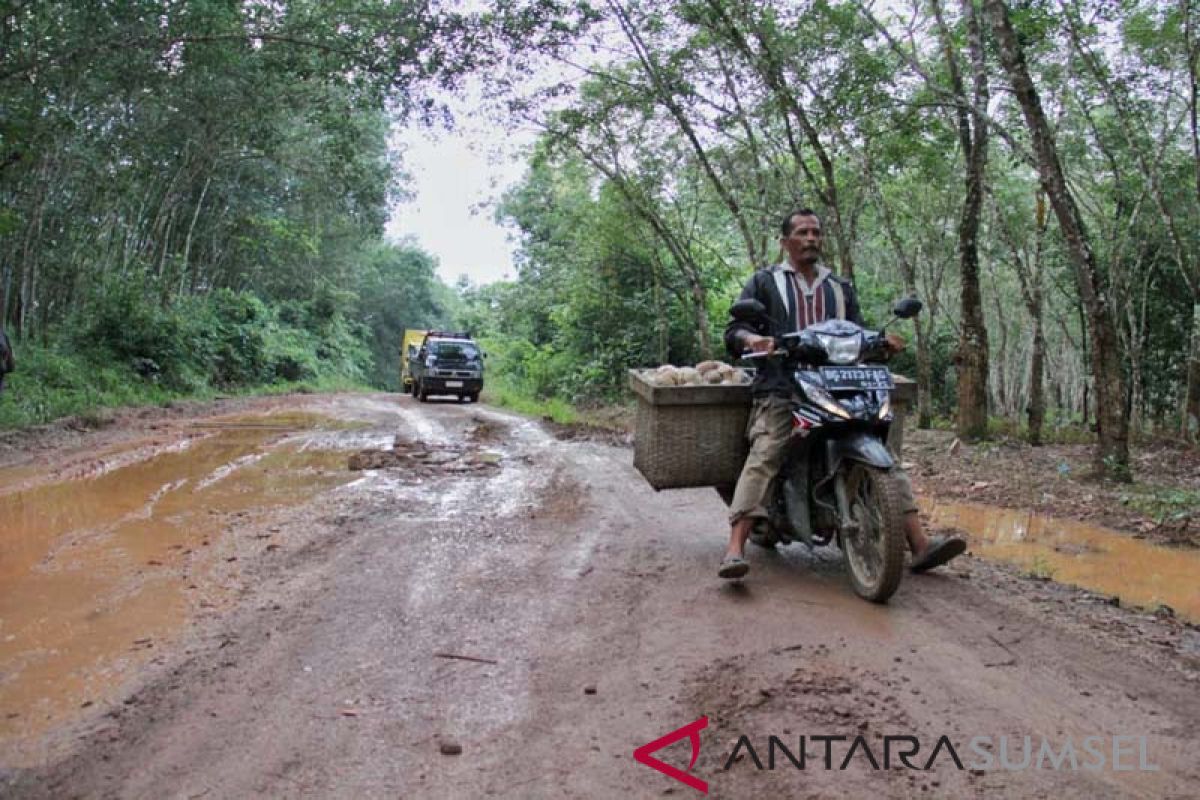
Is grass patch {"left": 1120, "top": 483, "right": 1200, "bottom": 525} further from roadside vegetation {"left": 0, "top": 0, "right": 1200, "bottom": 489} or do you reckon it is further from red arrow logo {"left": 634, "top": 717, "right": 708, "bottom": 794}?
red arrow logo {"left": 634, "top": 717, "right": 708, "bottom": 794}

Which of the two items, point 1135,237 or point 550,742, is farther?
point 1135,237

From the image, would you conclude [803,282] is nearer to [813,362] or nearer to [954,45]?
[813,362]

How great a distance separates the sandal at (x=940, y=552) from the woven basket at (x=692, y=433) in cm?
114

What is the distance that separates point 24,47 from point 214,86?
4.84 meters

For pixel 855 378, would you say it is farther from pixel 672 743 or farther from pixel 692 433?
pixel 672 743

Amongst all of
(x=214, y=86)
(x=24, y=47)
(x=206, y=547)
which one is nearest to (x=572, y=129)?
(x=214, y=86)

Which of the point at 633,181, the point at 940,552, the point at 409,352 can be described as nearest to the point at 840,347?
the point at 940,552

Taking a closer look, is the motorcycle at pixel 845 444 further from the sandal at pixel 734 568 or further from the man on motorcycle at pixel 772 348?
the sandal at pixel 734 568

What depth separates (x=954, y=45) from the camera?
35.7ft

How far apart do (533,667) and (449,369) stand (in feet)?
61.6

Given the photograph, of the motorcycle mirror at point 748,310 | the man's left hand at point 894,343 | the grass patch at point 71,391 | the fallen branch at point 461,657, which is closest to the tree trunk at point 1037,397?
the man's left hand at point 894,343

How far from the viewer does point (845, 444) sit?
4.02 m

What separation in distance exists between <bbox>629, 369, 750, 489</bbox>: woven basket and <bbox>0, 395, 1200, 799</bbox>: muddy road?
544 millimetres

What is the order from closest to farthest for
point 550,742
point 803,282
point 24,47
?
point 550,742, point 803,282, point 24,47
